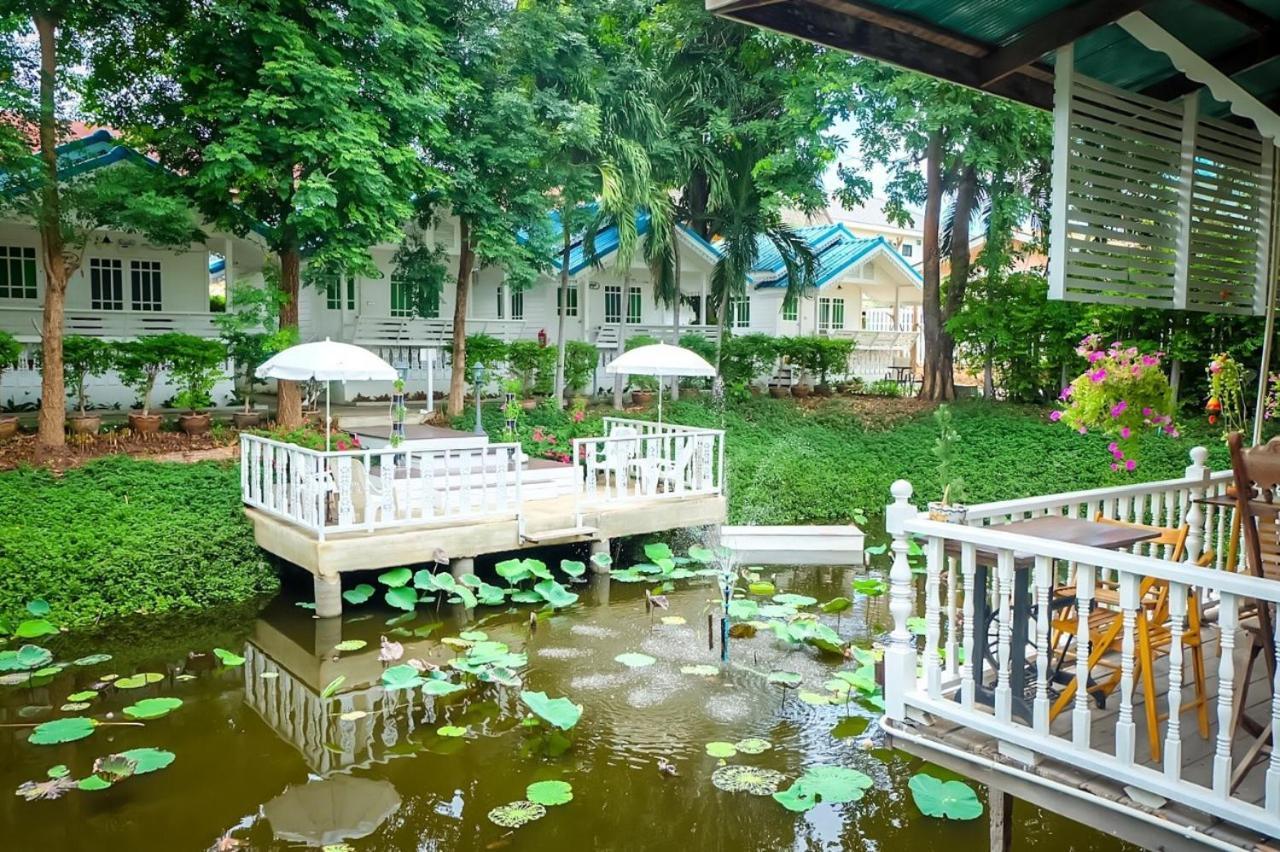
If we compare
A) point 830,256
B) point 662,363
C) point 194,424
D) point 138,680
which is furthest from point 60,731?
point 830,256

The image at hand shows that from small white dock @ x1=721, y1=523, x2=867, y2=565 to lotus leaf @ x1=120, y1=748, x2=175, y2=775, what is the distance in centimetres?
708

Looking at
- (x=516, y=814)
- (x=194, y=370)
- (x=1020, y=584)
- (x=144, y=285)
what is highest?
(x=144, y=285)

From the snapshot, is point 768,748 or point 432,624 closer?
point 768,748

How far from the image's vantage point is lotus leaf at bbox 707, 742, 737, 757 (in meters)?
6.36

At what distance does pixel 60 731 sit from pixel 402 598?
3324 mm

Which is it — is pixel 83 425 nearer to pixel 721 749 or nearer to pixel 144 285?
pixel 144 285

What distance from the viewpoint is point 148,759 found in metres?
6.11

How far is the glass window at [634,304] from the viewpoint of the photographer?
24109 mm

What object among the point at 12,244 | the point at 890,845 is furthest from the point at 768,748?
the point at 12,244

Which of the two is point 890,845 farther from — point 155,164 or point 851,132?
point 851,132

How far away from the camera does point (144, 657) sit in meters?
8.45

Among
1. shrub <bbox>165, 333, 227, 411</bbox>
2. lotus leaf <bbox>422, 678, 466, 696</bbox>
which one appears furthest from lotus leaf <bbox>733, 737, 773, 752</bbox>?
shrub <bbox>165, 333, 227, 411</bbox>

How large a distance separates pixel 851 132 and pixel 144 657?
1513 cm

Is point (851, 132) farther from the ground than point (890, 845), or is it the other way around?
point (851, 132)
